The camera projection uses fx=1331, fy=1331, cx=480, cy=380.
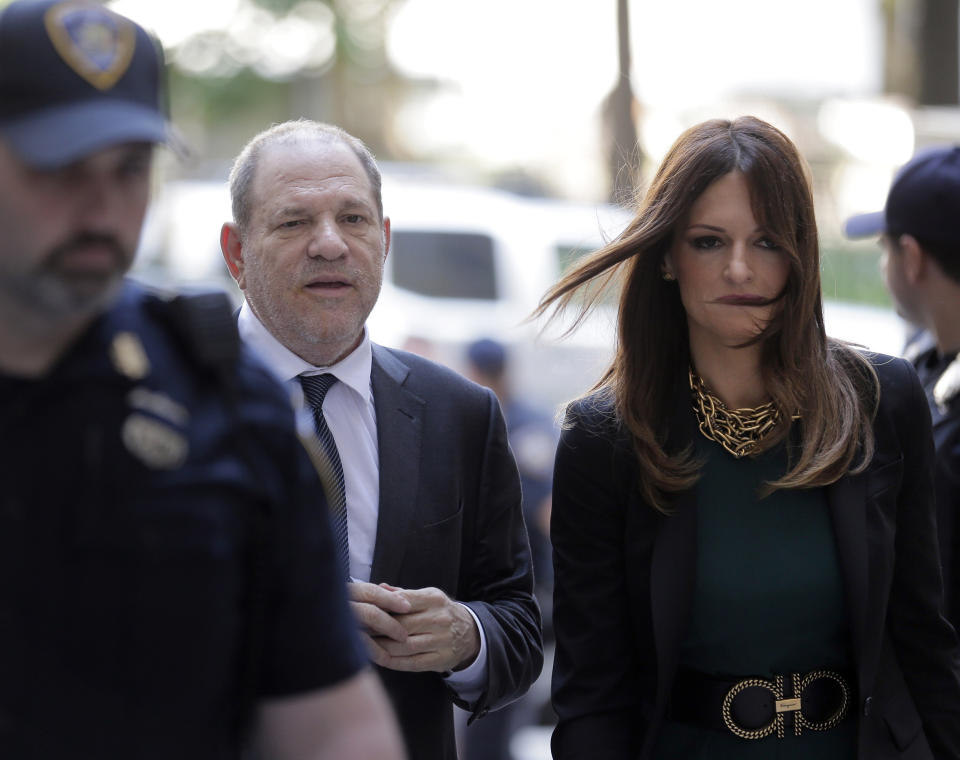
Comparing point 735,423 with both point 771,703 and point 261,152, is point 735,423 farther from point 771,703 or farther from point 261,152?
point 261,152

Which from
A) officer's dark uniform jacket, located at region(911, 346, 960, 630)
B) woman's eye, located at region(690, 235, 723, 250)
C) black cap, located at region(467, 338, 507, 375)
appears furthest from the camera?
black cap, located at region(467, 338, 507, 375)

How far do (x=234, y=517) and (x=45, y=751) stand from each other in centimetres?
35

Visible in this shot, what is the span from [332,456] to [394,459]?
0.14 m

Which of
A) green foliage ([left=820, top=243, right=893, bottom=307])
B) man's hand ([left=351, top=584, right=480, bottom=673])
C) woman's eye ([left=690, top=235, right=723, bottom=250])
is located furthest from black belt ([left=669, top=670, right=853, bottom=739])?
green foliage ([left=820, top=243, right=893, bottom=307])

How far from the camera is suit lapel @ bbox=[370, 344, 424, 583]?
281cm

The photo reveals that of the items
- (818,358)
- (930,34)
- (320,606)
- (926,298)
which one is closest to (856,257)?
(930,34)

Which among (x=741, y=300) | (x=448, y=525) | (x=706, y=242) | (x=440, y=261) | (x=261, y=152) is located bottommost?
(x=440, y=261)

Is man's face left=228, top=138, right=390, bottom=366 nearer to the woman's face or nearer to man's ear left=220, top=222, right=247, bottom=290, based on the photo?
man's ear left=220, top=222, right=247, bottom=290

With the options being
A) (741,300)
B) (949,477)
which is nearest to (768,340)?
(741,300)

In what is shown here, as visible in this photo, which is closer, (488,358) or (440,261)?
(488,358)

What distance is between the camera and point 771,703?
2820mm

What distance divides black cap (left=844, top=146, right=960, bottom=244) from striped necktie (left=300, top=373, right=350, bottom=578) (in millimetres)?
1836

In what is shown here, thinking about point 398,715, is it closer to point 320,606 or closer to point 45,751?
point 320,606

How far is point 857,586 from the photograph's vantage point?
2.82 meters
